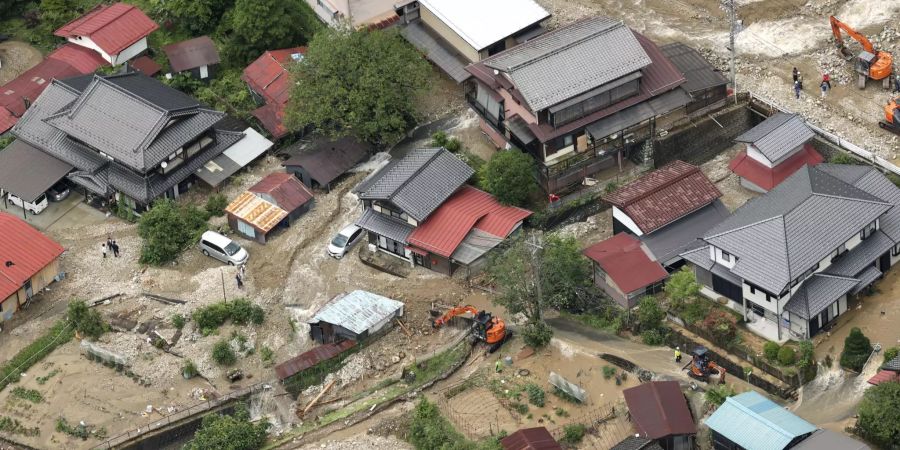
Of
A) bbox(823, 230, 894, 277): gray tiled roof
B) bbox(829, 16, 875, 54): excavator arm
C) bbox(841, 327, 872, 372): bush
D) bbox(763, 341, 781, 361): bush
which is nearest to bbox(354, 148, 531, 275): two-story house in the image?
bbox(763, 341, 781, 361): bush

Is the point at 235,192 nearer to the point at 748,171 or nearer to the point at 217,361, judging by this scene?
the point at 217,361

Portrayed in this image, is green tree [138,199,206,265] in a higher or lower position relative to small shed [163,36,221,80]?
lower

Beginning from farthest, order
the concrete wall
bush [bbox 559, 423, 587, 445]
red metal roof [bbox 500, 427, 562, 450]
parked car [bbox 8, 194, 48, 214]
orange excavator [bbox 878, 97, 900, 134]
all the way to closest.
→ 1. parked car [bbox 8, 194, 48, 214]
2. the concrete wall
3. orange excavator [bbox 878, 97, 900, 134]
4. bush [bbox 559, 423, 587, 445]
5. red metal roof [bbox 500, 427, 562, 450]

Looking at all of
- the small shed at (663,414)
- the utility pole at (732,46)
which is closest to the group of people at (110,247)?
the small shed at (663,414)

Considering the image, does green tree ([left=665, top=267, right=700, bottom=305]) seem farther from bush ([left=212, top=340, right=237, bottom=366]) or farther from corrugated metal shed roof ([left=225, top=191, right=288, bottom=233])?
corrugated metal shed roof ([left=225, top=191, right=288, bottom=233])

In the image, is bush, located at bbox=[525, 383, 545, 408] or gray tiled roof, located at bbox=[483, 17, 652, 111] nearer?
bush, located at bbox=[525, 383, 545, 408]

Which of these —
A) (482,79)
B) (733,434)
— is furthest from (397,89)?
(733,434)
